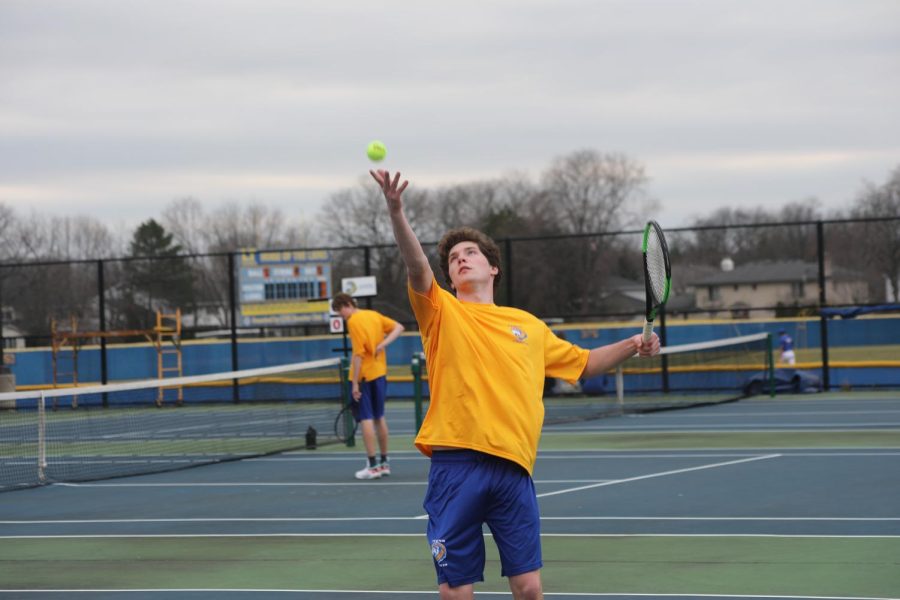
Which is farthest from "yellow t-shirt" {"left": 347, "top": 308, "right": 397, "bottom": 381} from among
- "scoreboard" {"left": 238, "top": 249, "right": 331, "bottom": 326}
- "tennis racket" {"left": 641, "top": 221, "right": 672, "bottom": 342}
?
"scoreboard" {"left": 238, "top": 249, "right": 331, "bottom": 326}

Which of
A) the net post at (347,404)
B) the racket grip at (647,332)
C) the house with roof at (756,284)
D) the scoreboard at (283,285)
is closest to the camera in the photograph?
the racket grip at (647,332)

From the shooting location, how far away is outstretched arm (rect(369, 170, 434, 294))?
4.36 meters

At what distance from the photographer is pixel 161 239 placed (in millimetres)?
78875

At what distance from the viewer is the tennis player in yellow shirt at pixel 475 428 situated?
4.61m

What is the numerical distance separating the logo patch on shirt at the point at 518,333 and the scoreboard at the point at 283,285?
22820 mm

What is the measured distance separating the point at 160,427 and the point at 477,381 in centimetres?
1638

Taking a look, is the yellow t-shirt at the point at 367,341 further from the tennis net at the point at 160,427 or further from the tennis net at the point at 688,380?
the tennis net at the point at 688,380

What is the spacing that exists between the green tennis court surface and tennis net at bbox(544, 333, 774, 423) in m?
7.04

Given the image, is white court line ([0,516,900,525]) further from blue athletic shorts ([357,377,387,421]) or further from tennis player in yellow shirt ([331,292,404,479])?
blue athletic shorts ([357,377,387,421])

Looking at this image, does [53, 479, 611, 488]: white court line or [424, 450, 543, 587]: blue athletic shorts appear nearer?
[424, 450, 543, 587]: blue athletic shorts

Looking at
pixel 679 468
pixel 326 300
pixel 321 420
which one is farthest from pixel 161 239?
pixel 679 468

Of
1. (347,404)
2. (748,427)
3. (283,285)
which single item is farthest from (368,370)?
(283,285)

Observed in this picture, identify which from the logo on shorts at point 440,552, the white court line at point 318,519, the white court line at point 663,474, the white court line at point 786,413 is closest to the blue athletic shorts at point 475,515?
the logo on shorts at point 440,552

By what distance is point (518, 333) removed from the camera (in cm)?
488
